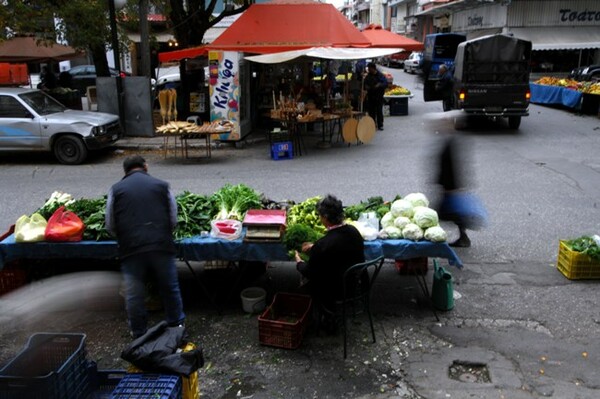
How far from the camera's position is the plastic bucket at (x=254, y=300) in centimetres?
571

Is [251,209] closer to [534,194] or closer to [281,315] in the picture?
[281,315]

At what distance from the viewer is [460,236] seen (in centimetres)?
743

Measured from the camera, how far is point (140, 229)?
15.2ft

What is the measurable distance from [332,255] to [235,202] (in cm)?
→ 176

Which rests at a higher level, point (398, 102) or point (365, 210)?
point (398, 102)

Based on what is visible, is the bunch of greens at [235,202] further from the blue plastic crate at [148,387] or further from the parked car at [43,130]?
the parked car at [43,130]

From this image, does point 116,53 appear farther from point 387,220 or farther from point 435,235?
point 435,235

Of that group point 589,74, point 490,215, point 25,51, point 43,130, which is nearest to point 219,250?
point 490,215

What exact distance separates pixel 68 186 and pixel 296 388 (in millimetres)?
8418

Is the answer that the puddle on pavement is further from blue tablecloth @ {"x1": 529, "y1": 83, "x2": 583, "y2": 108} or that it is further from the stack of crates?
blue tablecloth @ {"x1": 529, "y1": 83, "x2": 583, "y2": 108}

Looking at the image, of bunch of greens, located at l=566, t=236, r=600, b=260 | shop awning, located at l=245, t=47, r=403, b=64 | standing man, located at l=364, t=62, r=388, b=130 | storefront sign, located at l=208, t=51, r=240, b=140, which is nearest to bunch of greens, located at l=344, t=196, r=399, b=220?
bunch of greens, located at l=566, t=236, r=600, b=260

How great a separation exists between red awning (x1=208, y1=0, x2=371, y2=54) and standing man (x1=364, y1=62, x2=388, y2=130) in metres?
1.04

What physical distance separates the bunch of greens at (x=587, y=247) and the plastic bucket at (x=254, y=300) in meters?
3.68

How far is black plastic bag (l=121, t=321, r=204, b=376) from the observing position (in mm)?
3611
